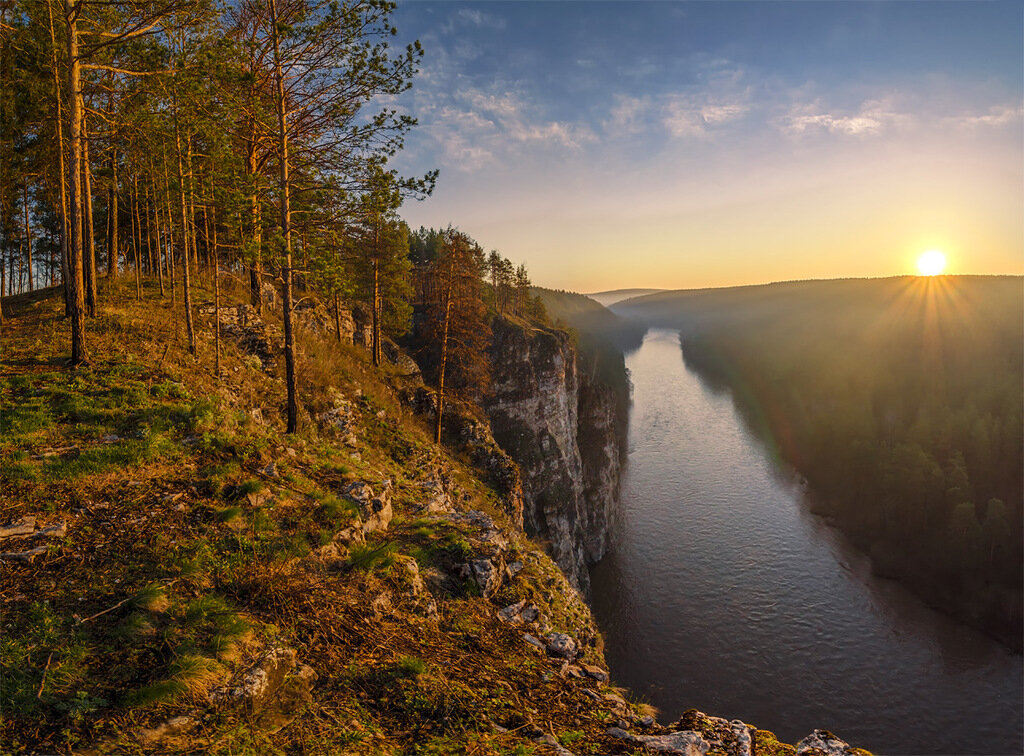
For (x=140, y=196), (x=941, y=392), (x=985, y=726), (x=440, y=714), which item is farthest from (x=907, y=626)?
(x=941, y=392)

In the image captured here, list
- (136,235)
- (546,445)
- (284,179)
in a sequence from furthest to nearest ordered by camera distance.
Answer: (546,445) → (136,235) → (284,179)

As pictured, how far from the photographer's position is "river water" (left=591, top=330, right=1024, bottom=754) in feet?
101

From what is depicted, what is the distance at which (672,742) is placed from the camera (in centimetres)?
585

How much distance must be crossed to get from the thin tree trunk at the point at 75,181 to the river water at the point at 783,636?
36873mm

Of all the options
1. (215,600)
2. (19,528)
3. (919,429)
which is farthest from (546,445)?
(919,429)

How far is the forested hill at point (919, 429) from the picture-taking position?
45.8 meters

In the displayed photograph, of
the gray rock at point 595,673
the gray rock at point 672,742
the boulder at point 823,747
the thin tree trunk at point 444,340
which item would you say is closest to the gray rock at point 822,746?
the boulder at point 823,747

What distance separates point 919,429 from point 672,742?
82.0 m

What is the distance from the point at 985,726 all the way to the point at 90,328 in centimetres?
5386

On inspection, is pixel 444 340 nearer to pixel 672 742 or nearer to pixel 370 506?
pixel 370 506

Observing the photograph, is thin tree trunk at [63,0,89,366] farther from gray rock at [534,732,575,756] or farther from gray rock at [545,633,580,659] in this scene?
gray rock at [534,732,575,756]

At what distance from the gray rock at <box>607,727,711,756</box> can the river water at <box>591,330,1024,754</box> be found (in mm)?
31063

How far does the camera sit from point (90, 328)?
15.9 meters

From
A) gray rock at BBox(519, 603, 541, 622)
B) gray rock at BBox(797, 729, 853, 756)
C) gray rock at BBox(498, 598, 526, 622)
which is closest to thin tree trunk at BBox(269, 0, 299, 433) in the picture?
gray rock at BBox(498, 598, 526, 622)
